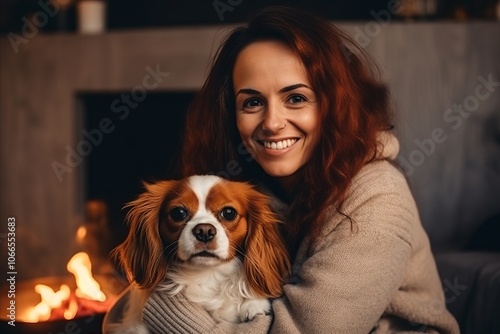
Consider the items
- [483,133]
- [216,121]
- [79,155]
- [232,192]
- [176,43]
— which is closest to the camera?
[232,192]

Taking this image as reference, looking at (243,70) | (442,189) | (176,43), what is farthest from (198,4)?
(243,70)

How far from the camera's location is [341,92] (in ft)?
4.67

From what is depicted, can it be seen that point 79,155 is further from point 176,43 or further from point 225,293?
point 225,293

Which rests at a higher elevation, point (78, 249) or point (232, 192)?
point (232, 192)

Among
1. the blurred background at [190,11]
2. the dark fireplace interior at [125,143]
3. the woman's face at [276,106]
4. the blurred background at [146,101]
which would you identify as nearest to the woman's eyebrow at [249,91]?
the woman's face at [276,106]

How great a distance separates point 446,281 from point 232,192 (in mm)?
966

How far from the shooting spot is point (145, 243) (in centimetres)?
131

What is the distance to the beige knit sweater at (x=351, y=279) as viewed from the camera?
3.98 feet

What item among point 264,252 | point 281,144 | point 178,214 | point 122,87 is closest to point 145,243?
point 178,214

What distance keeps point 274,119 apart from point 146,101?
190cm

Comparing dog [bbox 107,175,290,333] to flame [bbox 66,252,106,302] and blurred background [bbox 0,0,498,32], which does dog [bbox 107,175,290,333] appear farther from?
blurred background [bbox 0,0,498,32]

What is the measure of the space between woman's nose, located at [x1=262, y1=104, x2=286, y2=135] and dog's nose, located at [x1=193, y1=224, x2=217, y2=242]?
1.10 feet

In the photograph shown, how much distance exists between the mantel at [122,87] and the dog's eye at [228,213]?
152cm

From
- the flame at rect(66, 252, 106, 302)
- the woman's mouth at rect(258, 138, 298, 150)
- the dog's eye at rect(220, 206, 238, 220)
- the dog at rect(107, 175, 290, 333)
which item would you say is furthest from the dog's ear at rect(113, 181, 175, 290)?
the flame at rect(66, 252, 106, 302)
